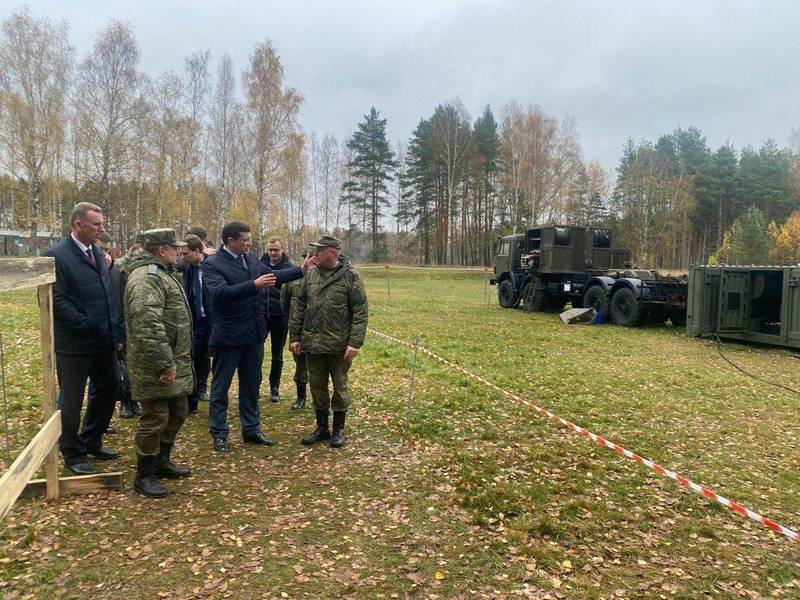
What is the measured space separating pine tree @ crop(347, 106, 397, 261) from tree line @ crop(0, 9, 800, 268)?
0.12m

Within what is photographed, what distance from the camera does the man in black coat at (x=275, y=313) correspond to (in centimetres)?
605

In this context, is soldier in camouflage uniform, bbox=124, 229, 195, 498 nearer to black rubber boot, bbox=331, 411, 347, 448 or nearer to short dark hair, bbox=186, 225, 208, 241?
black rubber boot, bbox=331, 411, 347, 448

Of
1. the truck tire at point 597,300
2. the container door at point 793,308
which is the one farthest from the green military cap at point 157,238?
the truck tire at point 597,300

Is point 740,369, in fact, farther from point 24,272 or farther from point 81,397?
point 24,272

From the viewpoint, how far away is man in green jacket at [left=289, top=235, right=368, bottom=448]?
188 inches

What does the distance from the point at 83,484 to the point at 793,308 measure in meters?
12.2

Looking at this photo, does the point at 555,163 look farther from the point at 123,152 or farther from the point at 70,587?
the point at 70,587

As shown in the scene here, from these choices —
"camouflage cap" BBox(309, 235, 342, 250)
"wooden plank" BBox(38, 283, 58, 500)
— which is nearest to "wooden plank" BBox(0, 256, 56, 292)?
"wooden plank" BBox(38, 283, 58, 500)

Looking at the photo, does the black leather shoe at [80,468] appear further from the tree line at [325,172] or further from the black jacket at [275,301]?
the tree line at [325,172]

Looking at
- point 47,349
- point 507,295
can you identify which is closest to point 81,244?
point 47,349

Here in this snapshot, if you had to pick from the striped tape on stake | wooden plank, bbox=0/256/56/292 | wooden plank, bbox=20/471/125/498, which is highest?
wooden plank, bbox=0/256/56/292

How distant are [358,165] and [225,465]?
142 feet

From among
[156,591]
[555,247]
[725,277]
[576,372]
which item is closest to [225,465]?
[156,591]

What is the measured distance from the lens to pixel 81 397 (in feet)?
12.9
